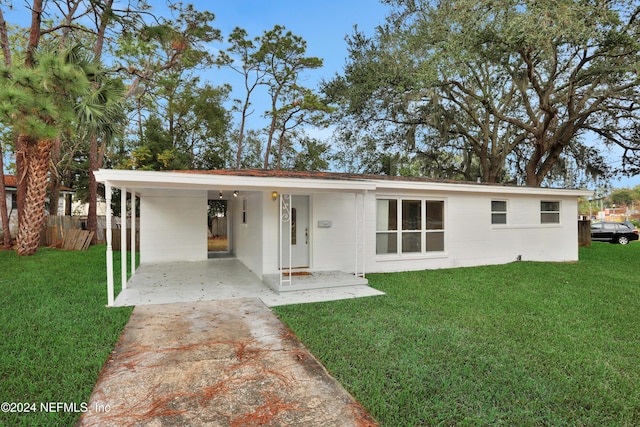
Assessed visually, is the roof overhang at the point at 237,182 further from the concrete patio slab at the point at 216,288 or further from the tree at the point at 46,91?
the tree at the point at 46,91

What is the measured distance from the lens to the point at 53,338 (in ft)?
13.0

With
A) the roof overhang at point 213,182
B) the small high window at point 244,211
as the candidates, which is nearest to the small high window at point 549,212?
the roof overhang at point 213,182

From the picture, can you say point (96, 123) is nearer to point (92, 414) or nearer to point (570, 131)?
point (92, 414)

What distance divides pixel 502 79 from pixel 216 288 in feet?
49.5

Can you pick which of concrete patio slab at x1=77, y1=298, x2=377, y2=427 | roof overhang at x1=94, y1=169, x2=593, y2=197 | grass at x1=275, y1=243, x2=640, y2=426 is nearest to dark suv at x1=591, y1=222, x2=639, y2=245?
grass at x1=275, y1=243, x2=640, y2=426

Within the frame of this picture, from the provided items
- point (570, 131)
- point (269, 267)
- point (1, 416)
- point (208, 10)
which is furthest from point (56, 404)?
point (208, 10)

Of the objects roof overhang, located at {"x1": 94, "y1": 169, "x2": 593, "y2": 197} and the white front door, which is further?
the white front door

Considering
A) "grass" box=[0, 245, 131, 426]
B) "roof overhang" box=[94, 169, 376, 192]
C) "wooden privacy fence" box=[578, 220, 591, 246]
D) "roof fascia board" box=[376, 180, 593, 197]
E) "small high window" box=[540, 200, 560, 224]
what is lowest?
"grass" box=[0, 245, 131, 426]

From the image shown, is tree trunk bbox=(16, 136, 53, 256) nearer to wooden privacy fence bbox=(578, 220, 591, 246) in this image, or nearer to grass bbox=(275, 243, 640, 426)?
grass bbox=(275, 243, 640, 426)

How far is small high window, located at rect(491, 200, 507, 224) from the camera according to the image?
32.7ft

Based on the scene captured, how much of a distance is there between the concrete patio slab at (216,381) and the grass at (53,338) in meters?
0.18

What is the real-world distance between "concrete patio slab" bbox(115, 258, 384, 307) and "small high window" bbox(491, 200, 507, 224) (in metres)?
5.23

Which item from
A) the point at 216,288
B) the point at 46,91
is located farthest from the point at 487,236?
the point at 46,91

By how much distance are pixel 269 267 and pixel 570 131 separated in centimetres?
1342
